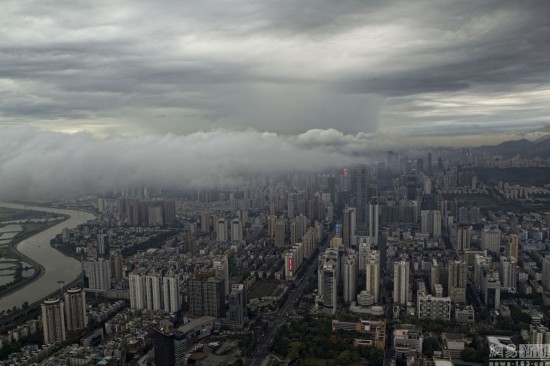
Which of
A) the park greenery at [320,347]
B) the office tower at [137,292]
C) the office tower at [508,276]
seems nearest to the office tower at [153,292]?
the office tower at [137,292]

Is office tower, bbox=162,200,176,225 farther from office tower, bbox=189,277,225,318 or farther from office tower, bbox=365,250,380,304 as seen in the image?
office tower, bbox=365,250,380,304

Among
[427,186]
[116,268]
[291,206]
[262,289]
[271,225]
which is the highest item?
[427,186]

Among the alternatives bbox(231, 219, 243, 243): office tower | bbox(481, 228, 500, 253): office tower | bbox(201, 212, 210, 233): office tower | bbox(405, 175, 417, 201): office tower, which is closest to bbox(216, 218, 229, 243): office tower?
bbox(231, 219, 243, 243): office tower

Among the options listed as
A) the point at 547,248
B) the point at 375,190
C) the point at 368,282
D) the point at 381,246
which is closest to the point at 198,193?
the point at 375,190

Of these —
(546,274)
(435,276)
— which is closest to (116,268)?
(435,276)

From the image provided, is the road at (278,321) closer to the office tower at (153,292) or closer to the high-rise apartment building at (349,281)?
the high-rise apartment building at (349,281)

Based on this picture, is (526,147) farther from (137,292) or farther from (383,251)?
(137,292)

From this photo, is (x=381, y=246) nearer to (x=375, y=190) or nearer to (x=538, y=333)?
(x=375, y=190)
